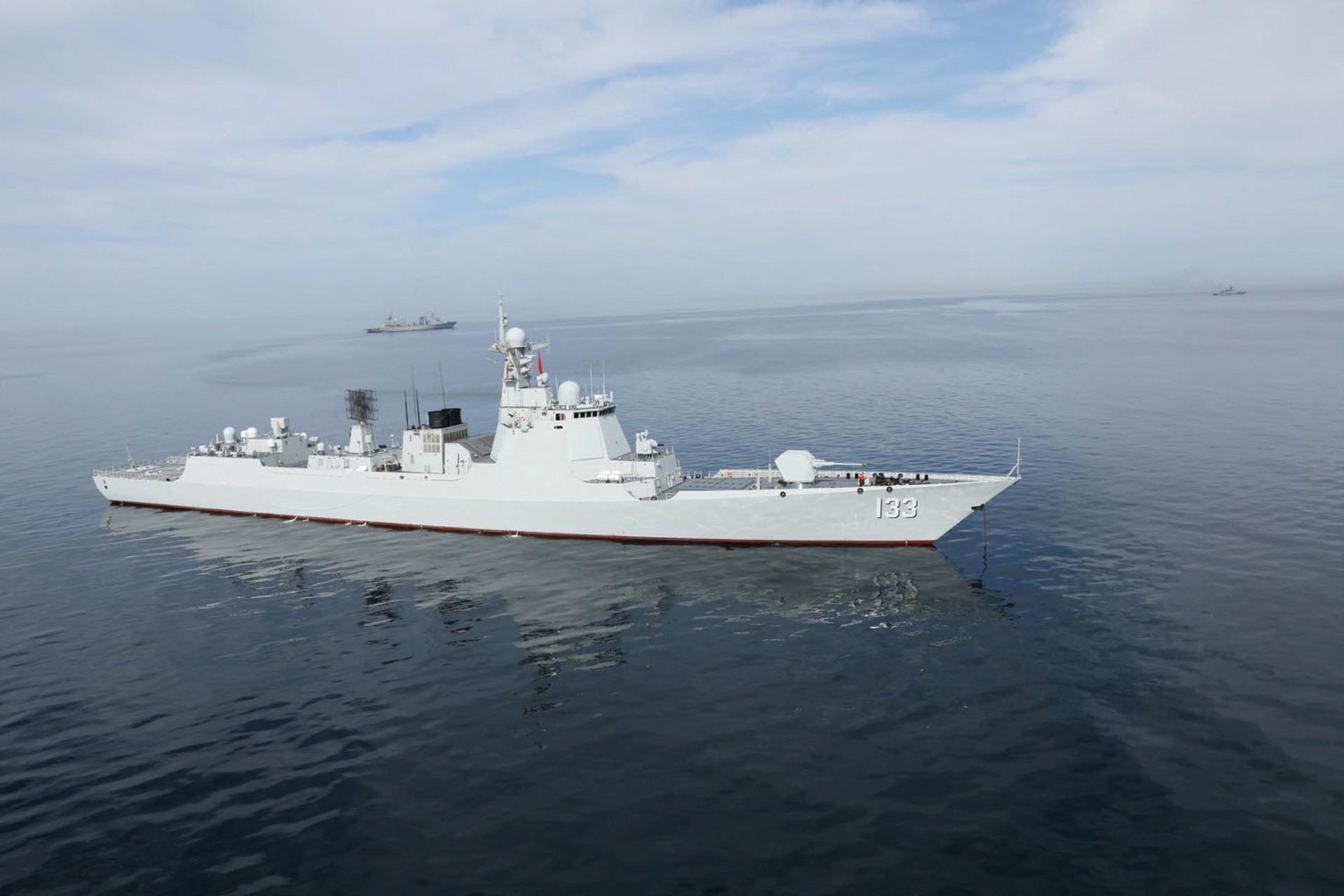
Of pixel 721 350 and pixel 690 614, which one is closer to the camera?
pixel 690 614

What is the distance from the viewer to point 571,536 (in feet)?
118

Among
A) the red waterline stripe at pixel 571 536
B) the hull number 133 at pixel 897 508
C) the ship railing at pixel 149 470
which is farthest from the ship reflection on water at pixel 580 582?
the ship railing at pixel 149 470

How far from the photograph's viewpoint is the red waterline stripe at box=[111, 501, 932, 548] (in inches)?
1294

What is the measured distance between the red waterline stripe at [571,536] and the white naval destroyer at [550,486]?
0.32 feet

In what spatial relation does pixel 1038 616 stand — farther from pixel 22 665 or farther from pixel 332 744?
Answer: pixel 22 665

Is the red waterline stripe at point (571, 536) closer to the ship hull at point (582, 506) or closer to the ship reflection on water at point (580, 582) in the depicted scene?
the ship hull at point (582, 506)

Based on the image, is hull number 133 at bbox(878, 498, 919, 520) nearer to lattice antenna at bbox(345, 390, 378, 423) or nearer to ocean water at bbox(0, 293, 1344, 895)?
ocean water at bbox(0, 293, 1344, 895)

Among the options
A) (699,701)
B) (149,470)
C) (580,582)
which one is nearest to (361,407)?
(149,470)

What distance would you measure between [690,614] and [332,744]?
12.2 m

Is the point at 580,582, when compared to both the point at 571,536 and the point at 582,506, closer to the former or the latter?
the point at 582,506

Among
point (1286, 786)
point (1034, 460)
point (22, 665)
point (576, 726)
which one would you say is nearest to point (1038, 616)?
point (1286, 786)

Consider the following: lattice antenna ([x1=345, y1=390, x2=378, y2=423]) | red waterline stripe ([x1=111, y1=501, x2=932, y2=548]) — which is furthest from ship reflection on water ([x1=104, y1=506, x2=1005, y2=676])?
lattice antenna ([x1=345, y1=390, x2=378, y2=423])

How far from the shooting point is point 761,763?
666 inches

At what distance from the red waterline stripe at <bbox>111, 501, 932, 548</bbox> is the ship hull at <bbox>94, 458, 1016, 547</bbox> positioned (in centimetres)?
6
